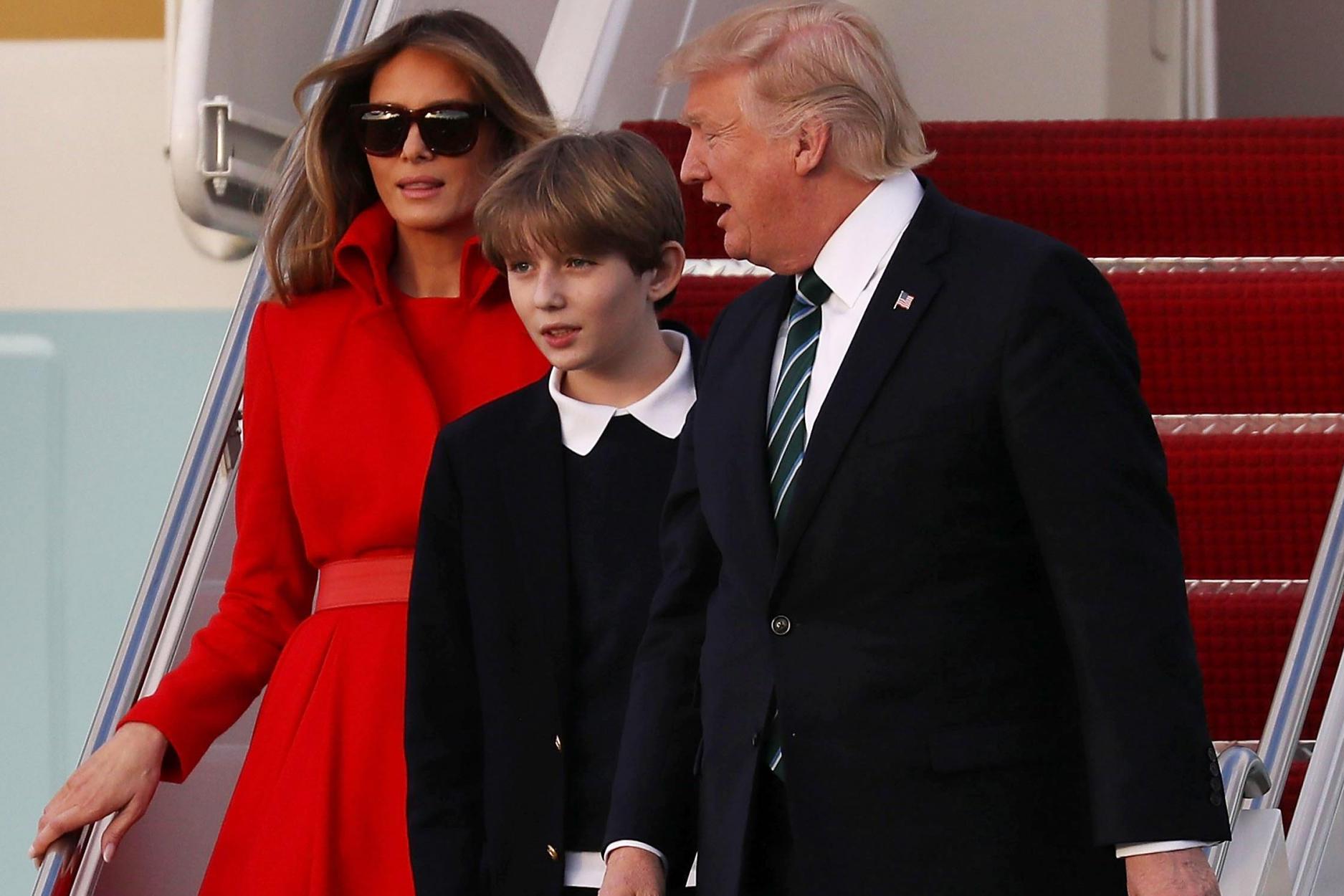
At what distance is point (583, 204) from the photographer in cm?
222

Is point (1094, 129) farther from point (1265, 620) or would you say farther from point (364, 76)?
point (364, 76)

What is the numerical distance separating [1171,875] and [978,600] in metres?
0.28

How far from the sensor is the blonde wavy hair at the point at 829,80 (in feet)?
6.29

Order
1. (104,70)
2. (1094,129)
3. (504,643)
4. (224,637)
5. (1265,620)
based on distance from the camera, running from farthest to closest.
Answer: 1. (104,70)
2. (1094,129)
3. (1265,620)
4. (224,637)
5. (504,643)

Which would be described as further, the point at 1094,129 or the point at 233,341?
the point at 1094,129

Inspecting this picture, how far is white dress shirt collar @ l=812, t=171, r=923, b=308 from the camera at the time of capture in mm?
1888

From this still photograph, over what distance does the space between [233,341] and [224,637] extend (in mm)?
782

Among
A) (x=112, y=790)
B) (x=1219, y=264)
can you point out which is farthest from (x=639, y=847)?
(x=1219, y=264)

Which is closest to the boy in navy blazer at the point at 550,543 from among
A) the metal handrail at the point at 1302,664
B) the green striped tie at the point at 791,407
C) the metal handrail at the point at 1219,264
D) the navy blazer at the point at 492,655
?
the navy blazer at the point at 492,655

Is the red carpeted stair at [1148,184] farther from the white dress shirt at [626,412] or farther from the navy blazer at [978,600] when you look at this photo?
the navy blazer at [978,600]

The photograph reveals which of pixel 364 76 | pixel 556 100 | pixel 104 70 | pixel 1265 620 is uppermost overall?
pixel 104 70

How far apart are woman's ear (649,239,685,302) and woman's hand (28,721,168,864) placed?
0.74 m

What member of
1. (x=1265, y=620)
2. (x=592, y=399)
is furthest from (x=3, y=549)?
(x=592, y=399)

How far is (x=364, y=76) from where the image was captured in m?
2.54
